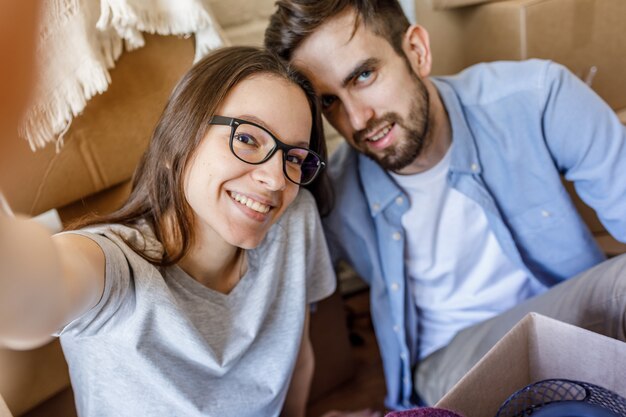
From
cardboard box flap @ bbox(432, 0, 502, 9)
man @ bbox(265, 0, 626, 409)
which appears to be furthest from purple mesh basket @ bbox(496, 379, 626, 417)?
cardboard box flap @ bbox(432, 0, 502, 9)

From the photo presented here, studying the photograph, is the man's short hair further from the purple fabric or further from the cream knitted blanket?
the purple fabric

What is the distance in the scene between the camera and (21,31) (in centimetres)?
19

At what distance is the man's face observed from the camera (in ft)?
3.35

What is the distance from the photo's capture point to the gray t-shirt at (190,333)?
0.77m

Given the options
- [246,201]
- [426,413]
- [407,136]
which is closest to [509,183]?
[407,136]

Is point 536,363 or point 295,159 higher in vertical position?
point 295,159

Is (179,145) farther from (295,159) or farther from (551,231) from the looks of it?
(551,231)

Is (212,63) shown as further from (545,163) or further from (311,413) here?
(311,413)

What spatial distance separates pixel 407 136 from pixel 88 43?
63cm

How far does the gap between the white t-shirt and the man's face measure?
10cm

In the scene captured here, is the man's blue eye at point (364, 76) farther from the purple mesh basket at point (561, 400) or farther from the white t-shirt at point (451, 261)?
the purple mesh basket at point (561, 400)

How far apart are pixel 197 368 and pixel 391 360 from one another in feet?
1.75

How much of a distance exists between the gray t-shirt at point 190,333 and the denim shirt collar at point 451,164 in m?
Answer: 0.18

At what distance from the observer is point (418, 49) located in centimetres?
114
